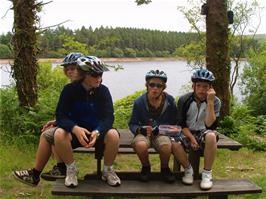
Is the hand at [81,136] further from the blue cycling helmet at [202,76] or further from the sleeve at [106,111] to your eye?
the blue cycling helmet at [202,76]

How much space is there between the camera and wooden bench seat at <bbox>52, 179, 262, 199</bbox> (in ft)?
12.2

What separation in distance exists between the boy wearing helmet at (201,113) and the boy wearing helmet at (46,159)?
117 cm

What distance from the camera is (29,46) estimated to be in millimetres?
7137

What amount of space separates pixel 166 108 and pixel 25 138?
339cm

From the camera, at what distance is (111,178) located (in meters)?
3.94

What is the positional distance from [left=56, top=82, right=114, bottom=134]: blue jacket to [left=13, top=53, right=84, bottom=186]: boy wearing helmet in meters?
0.20

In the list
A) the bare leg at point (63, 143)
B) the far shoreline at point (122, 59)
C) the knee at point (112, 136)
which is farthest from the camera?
the far shoreline at point (122, 59)

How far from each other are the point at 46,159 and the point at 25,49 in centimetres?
330

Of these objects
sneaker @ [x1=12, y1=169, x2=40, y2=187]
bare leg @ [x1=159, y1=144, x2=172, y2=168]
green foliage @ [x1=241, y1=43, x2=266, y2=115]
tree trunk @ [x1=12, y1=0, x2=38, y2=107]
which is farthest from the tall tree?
green foliage @ [x1=241, y1=43, x2=266, y2=115]

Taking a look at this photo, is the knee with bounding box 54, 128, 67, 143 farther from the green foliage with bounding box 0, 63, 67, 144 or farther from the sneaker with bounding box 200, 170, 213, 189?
the green foliage with bounding box 0, 63, 67, 144

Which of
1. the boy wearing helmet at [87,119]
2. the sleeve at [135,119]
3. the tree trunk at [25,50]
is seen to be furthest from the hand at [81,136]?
the tree trunk at [25,50]

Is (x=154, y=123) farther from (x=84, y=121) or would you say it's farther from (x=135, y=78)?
(x=135, y=78)

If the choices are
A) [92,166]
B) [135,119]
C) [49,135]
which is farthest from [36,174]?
[92,166]

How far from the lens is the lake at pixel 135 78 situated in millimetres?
11977
